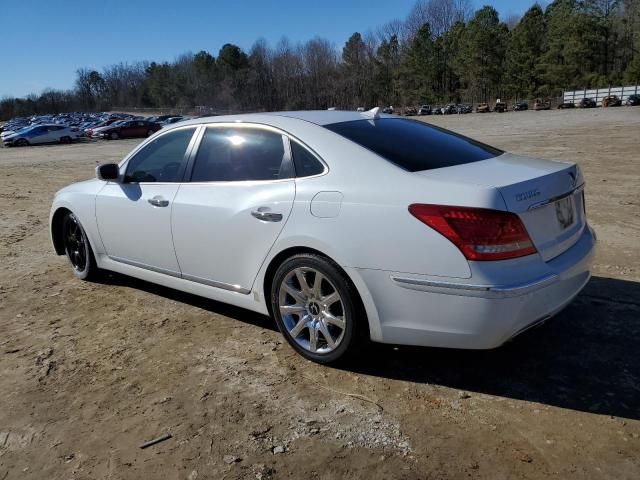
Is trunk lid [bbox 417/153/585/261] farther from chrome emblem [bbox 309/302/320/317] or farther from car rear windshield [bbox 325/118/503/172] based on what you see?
chrome emblem [bbox 309/302/320/317]

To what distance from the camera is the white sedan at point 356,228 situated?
2.90 m

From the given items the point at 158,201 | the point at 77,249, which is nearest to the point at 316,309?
the point at 158,201

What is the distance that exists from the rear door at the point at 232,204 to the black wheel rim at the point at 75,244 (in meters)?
1.68

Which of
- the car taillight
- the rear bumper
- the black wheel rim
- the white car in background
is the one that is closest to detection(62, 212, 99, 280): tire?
the black wheel rim

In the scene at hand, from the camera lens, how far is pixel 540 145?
1867 cm

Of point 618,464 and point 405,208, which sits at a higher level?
point 405,208

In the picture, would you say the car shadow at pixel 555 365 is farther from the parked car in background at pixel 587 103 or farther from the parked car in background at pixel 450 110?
the parked car in background at pixel 450 110

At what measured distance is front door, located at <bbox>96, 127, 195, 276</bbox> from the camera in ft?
14.2

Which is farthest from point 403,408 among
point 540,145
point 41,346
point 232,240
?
point 540,145

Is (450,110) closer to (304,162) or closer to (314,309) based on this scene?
(304,162)

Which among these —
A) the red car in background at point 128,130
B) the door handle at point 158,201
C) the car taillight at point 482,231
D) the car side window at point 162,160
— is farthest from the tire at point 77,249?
the red car in background at point 128,130

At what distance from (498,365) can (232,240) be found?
74.0 inches

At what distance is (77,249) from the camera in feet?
18.2

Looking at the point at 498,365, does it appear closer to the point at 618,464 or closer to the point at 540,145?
the point at 618,464
